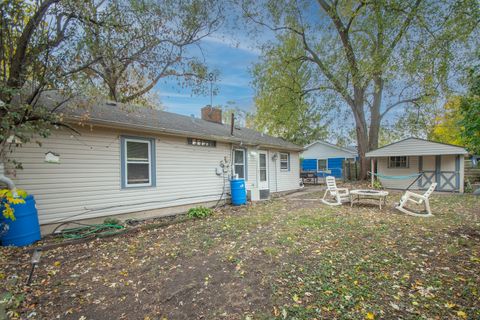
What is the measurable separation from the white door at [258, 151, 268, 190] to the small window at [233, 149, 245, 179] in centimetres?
112

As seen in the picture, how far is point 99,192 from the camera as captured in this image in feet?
18.6

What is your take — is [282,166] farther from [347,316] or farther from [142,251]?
[347,316]

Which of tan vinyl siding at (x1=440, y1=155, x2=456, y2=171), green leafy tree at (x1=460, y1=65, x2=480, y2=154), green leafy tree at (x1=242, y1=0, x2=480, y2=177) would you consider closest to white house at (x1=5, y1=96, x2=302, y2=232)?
green leafy tree at (x1=460, y1=65, x2=480, y2=154)

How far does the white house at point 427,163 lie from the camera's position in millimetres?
11383

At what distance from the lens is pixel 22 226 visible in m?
4.29

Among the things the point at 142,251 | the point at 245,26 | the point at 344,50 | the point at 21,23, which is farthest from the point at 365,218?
the point at 245,26

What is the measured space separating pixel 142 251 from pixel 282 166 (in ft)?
30.3

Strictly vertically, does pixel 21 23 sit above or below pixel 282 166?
above

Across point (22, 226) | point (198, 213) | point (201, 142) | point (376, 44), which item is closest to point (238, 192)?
point (198, 213)

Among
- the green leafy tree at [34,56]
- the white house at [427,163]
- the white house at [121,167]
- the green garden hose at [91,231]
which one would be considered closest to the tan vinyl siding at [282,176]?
the white house at [121,167]

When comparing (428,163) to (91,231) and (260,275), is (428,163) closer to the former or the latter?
(260,275)

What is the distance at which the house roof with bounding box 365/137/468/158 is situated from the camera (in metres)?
11.1

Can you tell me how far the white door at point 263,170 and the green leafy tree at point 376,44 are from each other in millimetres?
5678

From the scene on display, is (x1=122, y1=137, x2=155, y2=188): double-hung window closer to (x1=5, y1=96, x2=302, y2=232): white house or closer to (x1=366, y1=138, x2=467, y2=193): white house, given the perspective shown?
(x1=5, y1=96, x2=302, y2=232): white house
